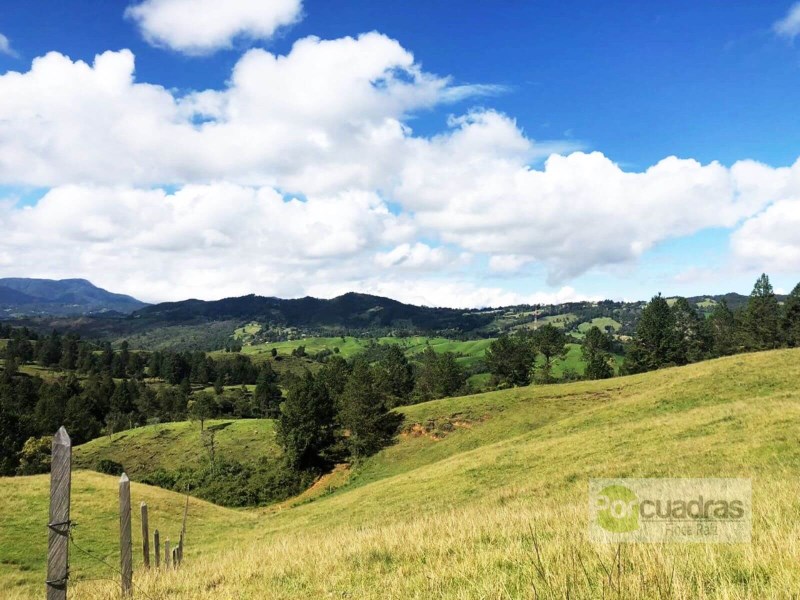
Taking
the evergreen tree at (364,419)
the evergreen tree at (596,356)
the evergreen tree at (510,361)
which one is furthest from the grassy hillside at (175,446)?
the evergreen tree at (596,356)

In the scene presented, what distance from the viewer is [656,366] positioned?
98.6m

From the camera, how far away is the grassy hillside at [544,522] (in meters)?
5.50

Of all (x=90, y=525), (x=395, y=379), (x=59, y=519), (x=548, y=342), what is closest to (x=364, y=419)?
(x=90, y=525)

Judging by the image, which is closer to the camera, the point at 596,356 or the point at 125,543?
the point at 125,543

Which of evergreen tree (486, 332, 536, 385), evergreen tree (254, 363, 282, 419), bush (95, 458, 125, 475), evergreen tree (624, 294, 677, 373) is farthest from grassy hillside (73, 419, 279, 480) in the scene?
evergreen tree (624, 294, 677, 373)

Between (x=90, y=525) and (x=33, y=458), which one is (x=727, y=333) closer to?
(x=90, y=525)

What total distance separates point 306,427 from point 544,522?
219ft

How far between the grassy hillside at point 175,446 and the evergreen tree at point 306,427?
10.8m

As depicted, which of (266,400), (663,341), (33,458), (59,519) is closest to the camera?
(59,519)

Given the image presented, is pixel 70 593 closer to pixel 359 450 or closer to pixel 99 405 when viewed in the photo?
pixel 359 450

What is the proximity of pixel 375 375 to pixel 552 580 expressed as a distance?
86.9 meters

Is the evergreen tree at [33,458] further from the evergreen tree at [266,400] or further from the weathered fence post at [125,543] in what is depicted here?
the weathered fence post at [125,543]

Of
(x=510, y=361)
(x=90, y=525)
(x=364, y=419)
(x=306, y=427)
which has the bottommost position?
(x=306, y=427)

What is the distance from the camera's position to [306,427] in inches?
2842
